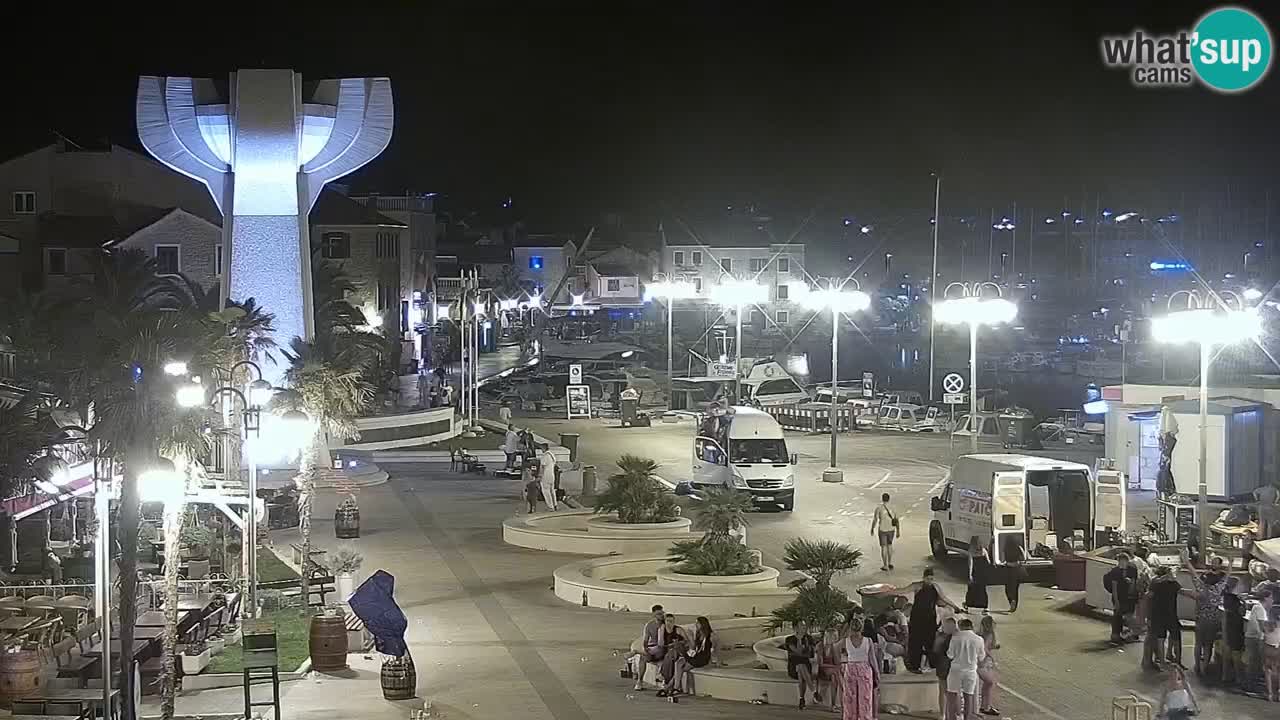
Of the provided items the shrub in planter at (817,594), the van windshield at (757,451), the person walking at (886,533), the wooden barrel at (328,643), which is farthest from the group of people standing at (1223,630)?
the van windshield at (757,451)

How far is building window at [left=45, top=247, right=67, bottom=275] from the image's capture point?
72688 millimetres

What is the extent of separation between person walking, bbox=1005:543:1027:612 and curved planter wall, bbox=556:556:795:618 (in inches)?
130

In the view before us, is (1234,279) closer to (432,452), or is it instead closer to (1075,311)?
(1075,311)

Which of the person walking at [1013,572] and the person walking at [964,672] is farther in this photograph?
the person walking at [1013,572]

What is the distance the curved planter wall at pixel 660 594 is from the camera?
24562mm

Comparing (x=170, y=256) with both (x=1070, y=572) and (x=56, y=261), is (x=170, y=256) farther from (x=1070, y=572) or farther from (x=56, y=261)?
(x=1070, y=572)

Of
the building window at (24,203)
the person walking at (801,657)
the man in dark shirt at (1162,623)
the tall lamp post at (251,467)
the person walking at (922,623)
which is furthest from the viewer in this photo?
the building window at (24,203)

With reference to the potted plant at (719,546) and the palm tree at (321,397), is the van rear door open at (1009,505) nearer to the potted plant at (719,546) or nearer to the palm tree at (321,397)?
the potted plant at (719,546)

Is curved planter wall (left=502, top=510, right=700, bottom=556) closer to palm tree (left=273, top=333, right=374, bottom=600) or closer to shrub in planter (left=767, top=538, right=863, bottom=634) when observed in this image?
palm tree (left=273, top=333, right=374, bottom=600)

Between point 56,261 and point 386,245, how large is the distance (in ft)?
66.2

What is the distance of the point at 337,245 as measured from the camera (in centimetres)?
8731

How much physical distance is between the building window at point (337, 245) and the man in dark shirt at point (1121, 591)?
67386 mm

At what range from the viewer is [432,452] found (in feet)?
171

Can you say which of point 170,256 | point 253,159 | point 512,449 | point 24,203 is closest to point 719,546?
point 512,449
